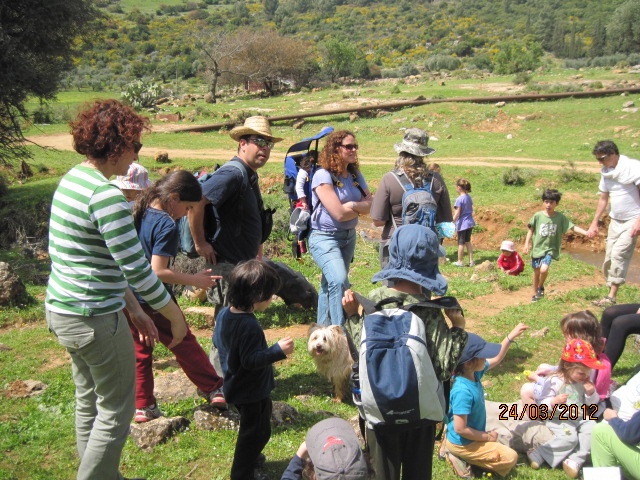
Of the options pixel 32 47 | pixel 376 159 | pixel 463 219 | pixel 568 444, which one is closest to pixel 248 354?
pixel 568 444

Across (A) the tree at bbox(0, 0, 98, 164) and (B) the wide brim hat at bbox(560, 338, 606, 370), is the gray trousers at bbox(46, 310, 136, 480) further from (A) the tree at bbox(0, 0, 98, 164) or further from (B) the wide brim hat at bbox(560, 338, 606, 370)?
(A) the tree at bbox(0, 0, 98, 164)

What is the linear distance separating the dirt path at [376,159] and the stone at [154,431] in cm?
1309

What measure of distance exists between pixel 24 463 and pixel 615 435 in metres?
3.62

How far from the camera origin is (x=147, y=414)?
3.93 m

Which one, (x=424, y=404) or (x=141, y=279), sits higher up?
(x=141, y=279)

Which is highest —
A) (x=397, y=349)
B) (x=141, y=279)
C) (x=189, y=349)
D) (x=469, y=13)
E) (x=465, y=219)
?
(x=469, y=13)

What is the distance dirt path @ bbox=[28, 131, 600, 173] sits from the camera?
616 inches

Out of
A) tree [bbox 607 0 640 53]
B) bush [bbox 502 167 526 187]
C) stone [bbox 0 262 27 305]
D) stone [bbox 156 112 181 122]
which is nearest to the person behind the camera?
stone [bbox 0 262 27 305]

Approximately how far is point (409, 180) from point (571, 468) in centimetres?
238

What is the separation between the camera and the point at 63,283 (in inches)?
104

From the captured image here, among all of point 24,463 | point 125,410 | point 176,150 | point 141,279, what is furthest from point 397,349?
point 176,150

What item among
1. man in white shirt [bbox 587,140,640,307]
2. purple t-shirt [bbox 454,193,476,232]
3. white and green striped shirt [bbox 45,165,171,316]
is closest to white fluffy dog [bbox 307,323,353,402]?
white and green striped shirt [bbox 45,165,171,316]

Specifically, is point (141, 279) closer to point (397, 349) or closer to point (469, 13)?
point (397, 349)

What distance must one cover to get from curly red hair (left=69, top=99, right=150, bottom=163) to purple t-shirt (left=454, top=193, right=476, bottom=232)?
7.73 m
